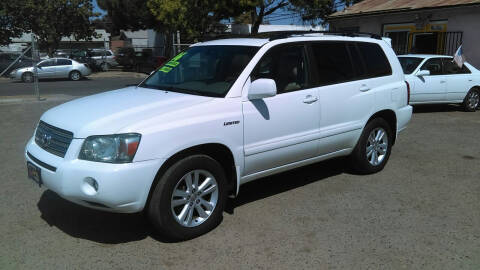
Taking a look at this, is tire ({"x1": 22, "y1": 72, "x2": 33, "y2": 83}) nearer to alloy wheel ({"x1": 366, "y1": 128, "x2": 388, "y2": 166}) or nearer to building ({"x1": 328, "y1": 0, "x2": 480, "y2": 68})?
building ({"x1": 328, "y1": 0, "x2": 480, "y2": 68})

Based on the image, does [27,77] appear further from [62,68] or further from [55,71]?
[62,68]

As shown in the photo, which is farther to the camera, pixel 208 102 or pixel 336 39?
pixel 336 39

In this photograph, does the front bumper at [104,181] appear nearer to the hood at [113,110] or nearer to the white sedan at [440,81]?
the hood at [113,110]

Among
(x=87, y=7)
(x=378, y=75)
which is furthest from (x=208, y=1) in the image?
(x=378, y=75)

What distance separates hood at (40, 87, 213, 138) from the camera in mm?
3645

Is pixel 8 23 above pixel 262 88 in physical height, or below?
above

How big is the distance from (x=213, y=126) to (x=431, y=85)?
28.8 ft

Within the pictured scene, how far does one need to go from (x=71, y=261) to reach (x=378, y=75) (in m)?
4.22

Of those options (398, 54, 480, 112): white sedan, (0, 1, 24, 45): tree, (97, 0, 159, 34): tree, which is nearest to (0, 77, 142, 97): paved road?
(0, 1, 24, 45): tree

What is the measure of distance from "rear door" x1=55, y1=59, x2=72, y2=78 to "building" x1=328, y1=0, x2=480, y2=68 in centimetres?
1440

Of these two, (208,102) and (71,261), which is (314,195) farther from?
(71,261)

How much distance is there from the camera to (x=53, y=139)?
3.90 m

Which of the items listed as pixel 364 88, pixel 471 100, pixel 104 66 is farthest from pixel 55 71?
pixel 364 88

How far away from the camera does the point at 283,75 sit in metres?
4.70
